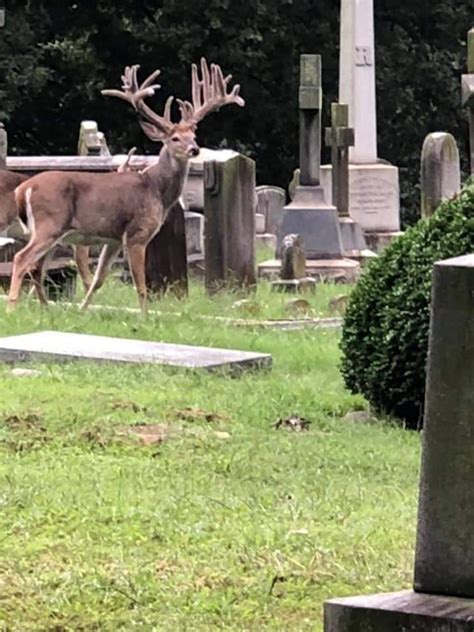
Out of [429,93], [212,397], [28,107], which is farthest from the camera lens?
[429,93]

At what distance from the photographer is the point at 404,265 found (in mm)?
8539

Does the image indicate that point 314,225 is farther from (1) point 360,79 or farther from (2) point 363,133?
(1) point 360,79

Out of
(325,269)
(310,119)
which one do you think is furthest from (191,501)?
(310,119)

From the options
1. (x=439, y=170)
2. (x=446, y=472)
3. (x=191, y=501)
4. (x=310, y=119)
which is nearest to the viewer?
(x=446, y=472)

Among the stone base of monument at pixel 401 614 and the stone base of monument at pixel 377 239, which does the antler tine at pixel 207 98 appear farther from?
the stone base of monument at pixel 401 614

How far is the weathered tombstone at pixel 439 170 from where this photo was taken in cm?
1914

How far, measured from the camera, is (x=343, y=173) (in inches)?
925

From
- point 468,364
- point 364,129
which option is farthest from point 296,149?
point 468,364

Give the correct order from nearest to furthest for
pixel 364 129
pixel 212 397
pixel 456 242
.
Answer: pixel 456 242
pixel 212 397
pixel 364 129

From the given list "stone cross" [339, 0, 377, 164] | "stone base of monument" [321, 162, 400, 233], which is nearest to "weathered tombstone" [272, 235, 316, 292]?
"stone base of monument" [321, 162, 400, 233]

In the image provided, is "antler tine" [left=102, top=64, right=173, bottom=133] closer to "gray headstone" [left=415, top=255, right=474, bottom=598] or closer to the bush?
the bush

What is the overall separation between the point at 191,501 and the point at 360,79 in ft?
63.3

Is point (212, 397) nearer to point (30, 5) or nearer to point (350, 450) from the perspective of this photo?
point (350, 450)

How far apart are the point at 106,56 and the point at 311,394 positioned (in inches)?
1146
